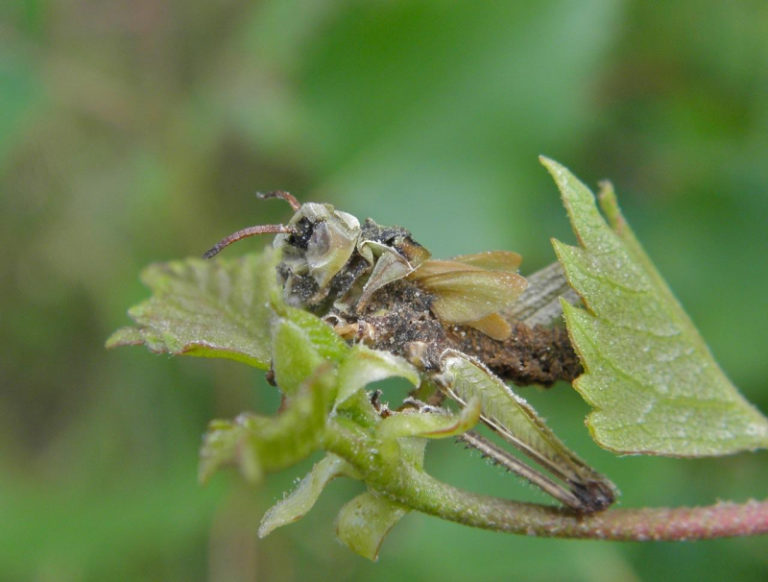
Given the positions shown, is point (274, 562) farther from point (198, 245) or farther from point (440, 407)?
point (440, 407)

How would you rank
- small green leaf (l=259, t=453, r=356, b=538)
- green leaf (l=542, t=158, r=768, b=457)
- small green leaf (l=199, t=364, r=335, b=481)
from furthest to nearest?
green leaf (l=542, t=158, r=768, b=457) → small green leaf (l=259, t=453, r=356, b=538) → small green leaf (l=199, t=364, r=335, b=481)

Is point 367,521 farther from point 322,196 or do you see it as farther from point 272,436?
point 322,196

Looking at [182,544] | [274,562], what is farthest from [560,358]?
[182,544]

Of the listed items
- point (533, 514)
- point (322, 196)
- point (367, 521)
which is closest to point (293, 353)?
point (367, 521)

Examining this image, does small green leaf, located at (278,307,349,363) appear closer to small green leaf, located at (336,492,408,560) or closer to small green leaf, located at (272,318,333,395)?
small green leaf, located at (272,318,333,395)

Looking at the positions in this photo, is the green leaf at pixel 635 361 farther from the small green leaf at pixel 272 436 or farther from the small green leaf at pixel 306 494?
the small green leaf at pixel 272 436

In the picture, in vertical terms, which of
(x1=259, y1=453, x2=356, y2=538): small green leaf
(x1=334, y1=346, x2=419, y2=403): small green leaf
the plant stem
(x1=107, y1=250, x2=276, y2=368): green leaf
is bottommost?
the plant stem

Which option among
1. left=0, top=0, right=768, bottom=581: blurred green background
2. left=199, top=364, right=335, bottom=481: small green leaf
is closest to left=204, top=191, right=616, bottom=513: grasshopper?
left=199, top=364, right=335, bottom=481: small green leaf
